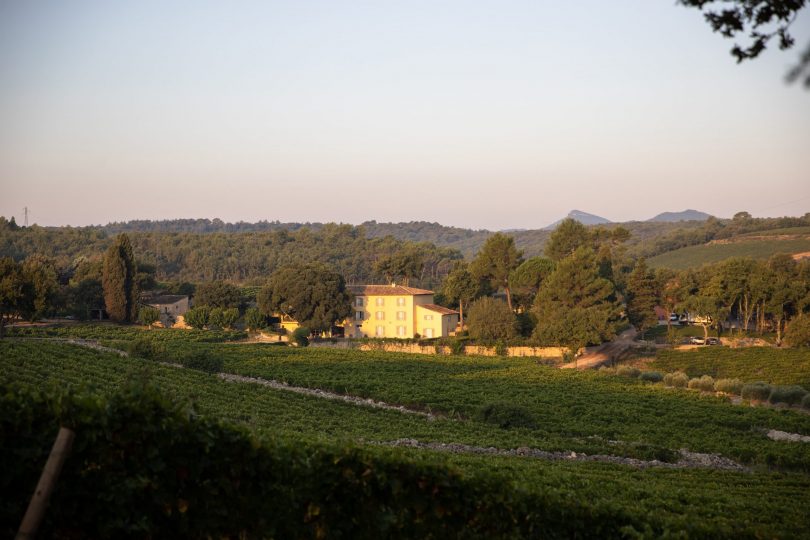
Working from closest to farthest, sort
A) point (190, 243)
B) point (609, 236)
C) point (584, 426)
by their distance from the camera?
1. point (584, 426)
2. point (609, 236)
3. point (190, 243)

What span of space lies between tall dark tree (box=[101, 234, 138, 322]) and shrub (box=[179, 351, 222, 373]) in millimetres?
27125

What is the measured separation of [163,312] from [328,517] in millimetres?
71944

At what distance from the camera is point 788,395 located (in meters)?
36.3

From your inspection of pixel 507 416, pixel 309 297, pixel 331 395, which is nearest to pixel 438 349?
pixel 309 297

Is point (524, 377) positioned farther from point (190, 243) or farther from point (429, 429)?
point (190, 243)

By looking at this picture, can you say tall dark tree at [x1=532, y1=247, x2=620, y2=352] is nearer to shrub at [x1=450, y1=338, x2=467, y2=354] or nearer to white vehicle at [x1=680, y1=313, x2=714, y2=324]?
shrub at [x1=450, y1=338, x2=467, y2=354]

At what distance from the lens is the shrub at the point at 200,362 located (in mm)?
41734

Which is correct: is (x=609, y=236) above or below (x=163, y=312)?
above

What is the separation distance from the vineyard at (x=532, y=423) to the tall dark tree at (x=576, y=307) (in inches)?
319

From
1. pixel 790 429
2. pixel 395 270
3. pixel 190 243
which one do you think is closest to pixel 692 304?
pixel 395 270

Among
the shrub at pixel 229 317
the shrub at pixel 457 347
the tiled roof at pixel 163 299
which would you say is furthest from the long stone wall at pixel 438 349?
the tiled roof at pixel 163 299

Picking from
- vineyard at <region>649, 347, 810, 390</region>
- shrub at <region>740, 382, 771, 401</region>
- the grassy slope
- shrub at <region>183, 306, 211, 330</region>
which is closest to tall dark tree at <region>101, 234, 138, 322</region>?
shrub at <region>183, 306, 211, 330</region>

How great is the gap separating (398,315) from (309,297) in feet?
30.4

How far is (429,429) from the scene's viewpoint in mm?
26062
